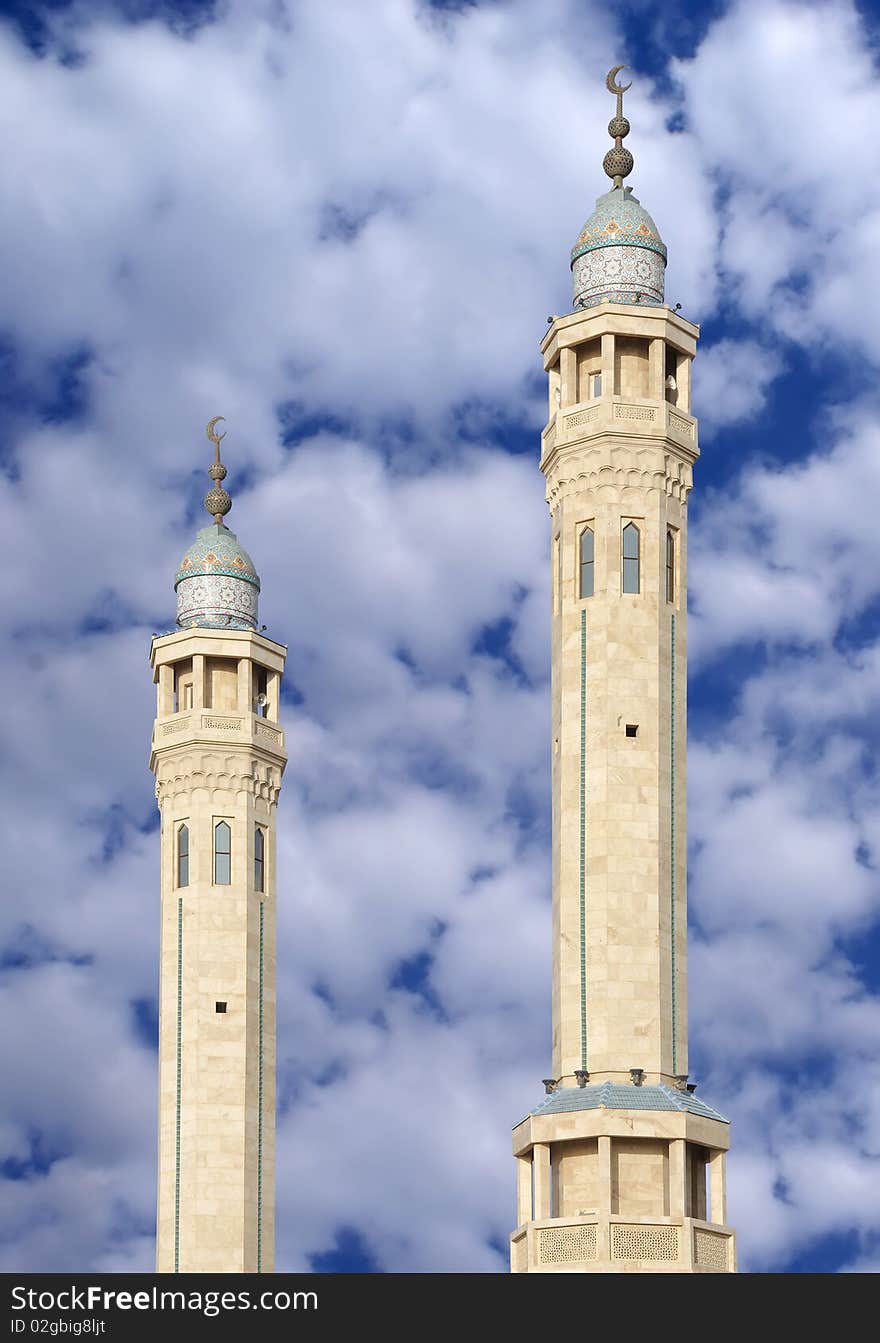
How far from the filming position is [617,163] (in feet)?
154

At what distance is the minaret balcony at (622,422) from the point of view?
44.7 meters

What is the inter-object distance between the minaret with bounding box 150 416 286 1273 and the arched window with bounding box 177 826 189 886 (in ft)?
0.10

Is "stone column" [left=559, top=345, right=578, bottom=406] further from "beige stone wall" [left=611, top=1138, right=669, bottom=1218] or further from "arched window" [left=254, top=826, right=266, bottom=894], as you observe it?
"arched window" [left=254, top=826, right=266, bottom=894]

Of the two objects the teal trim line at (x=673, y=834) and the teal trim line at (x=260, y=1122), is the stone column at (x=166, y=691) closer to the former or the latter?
the teal trim line at (x=260, y=1122)

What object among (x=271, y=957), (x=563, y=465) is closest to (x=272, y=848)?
(x=271, y=957)

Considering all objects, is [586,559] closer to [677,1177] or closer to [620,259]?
[620,259]

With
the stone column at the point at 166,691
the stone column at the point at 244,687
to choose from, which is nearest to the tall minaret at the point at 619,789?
the stone column at the point at 244,687

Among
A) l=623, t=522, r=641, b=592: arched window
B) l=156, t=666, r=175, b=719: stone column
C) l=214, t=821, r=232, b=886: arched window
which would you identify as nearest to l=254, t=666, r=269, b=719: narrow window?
l=156, t=666, r=175, b=719: stone column

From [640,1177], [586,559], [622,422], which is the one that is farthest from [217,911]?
[640,1177]

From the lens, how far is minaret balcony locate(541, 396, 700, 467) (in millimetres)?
44719

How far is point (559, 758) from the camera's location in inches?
1721

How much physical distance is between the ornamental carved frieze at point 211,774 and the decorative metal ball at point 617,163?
62.9 feet
